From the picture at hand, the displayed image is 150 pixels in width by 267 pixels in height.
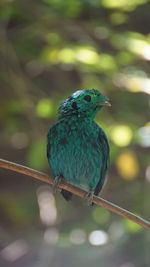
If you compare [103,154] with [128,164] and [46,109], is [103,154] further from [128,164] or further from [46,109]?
[128,164]

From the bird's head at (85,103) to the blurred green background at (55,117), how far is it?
758 millimetres

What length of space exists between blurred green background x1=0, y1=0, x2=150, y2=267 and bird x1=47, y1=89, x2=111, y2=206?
693mm

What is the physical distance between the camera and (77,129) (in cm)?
356

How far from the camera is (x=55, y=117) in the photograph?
4824mm

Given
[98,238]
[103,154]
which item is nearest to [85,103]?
[103,154]

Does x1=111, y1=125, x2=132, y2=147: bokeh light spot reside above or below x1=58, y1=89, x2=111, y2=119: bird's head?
below

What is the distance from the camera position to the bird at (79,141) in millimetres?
3557

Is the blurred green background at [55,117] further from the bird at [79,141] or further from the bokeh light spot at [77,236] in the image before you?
the bird at [79,141]

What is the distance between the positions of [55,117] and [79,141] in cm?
129

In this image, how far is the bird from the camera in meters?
3.56

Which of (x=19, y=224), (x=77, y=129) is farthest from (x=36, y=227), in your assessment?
(x=77, y=129)

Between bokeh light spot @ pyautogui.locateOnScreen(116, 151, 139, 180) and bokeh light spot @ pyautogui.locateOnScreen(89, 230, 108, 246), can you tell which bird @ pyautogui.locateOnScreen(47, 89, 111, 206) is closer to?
bokeh light spot @ pyautogui.locateOnScreen(89, 230, 108, 246)

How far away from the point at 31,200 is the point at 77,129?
2.57m

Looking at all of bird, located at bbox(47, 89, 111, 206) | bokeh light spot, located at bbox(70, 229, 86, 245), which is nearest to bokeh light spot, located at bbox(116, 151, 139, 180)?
bokeh light spot, located at bbox(70, 229, 86, 245)
